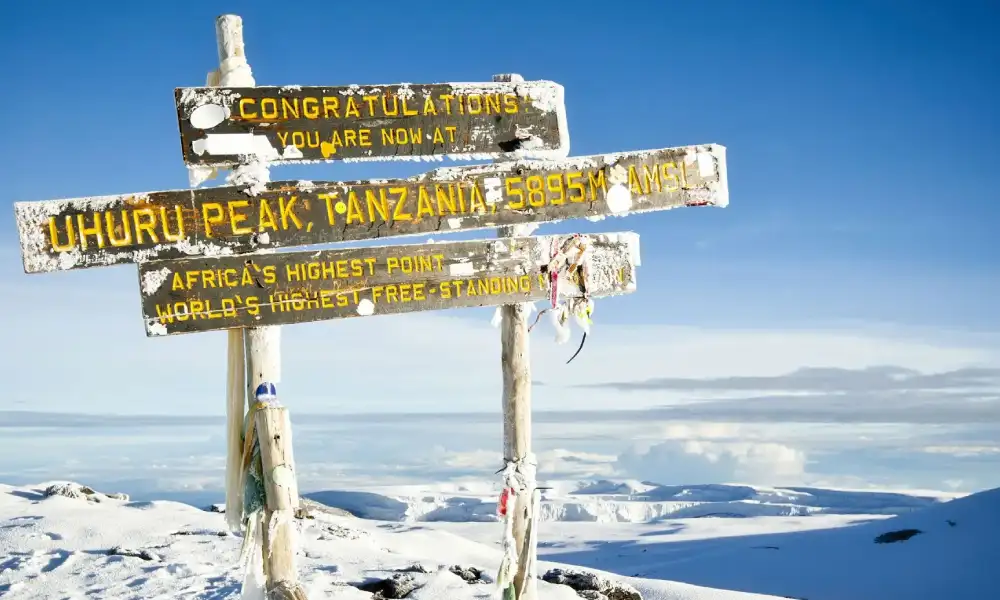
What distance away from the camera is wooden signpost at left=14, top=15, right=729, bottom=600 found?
5609 mm

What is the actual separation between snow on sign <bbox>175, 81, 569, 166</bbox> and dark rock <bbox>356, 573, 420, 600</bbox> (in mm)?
4140

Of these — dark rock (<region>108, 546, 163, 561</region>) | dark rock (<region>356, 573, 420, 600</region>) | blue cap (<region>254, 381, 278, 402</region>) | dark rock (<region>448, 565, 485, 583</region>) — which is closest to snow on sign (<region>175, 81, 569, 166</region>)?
blue cap (<region>254, 381, 278, 402</region>)

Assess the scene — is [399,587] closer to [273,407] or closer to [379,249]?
[273,407]

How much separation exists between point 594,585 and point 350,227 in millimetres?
4959

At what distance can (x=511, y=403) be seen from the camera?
6.68 meters

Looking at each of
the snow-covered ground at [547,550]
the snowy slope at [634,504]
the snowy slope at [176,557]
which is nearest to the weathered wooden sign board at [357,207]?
the snow-covered ground at [547,550]

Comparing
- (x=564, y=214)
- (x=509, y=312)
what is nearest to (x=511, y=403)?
(x=509, y=312)

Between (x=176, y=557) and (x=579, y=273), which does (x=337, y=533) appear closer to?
(x=176, y=557)

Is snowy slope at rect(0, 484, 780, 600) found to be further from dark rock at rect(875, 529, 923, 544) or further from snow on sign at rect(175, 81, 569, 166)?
dark rock at rect(875, 529, 923, 544)

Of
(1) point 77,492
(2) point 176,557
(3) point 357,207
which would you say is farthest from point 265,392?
(1) point 77,492

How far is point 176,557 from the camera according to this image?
363 inches

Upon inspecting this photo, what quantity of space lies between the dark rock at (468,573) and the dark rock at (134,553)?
10.2 feet

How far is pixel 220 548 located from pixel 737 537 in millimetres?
10850

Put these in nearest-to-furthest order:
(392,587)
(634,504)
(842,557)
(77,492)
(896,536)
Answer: (392,587) → (77,492) → (842,557) → (896,536) → (634,504)
